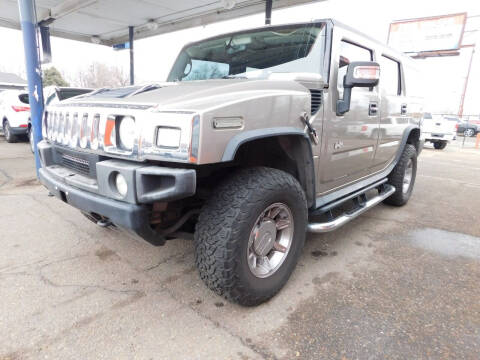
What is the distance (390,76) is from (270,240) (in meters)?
2.68

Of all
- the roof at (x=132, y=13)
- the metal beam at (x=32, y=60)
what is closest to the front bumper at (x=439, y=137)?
the roof at (x=132, y=13)

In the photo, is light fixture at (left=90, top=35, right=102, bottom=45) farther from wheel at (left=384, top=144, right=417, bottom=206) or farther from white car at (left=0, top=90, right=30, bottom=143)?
wheel at (left=384, top=144, right=417, bottom=206)

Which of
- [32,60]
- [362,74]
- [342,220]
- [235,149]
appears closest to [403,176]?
[342,220]

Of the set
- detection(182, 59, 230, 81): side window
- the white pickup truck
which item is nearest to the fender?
detection(182, 59, 230, 81): side window

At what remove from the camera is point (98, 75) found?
31.1 metres

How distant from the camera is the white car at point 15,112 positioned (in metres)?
8.66

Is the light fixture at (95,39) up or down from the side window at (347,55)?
up

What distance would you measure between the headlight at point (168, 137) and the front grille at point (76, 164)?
0.67 meters

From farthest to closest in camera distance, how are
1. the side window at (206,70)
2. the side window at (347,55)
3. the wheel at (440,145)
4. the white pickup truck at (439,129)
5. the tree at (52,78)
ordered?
1. the tree at (52,78)
2. the wheel at (440,145)
3. the white pickup truck at (439,129)
4. the side window at (206,70)
5. the side window at (347,55)

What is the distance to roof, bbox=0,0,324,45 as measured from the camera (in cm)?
817

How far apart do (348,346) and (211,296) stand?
3.06 ft

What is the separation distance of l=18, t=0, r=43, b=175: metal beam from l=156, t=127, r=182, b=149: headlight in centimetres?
386

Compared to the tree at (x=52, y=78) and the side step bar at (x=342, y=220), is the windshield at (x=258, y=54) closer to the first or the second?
the side step bar at (x=342, y=220)

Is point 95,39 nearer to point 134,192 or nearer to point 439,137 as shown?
point 134,192
